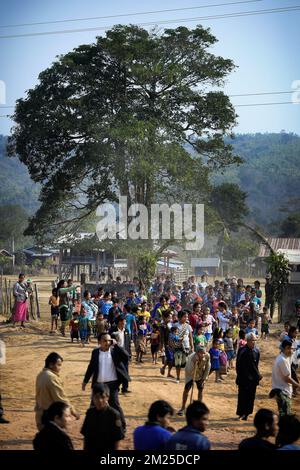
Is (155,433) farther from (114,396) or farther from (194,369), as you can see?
(194,369)

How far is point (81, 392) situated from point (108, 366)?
371 cm

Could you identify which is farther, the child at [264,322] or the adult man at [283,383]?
the child at [264,322]

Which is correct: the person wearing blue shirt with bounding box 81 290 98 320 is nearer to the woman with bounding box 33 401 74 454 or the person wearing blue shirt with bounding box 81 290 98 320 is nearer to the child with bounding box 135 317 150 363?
the child with bounding box 135 317 150 363

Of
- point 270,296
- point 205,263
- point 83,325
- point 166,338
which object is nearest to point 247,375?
point 166,338

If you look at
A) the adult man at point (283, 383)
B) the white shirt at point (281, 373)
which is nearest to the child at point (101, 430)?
the adult man at point (283, 383)

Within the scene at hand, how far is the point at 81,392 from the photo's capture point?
1414 centimetres

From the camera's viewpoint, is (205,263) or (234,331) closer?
(234,331)

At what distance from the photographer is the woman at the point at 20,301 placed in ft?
73.5

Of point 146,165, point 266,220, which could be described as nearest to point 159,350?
point 146,165

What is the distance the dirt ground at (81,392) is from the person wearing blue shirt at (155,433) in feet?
12.2

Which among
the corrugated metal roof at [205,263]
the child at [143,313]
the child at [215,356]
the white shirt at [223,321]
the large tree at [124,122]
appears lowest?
the child at [215,356]

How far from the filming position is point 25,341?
20.4m

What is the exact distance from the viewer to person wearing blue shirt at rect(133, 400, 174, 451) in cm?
650

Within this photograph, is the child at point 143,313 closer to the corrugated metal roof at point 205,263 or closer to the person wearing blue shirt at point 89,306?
the person wearing blue shirt at point 89,306
